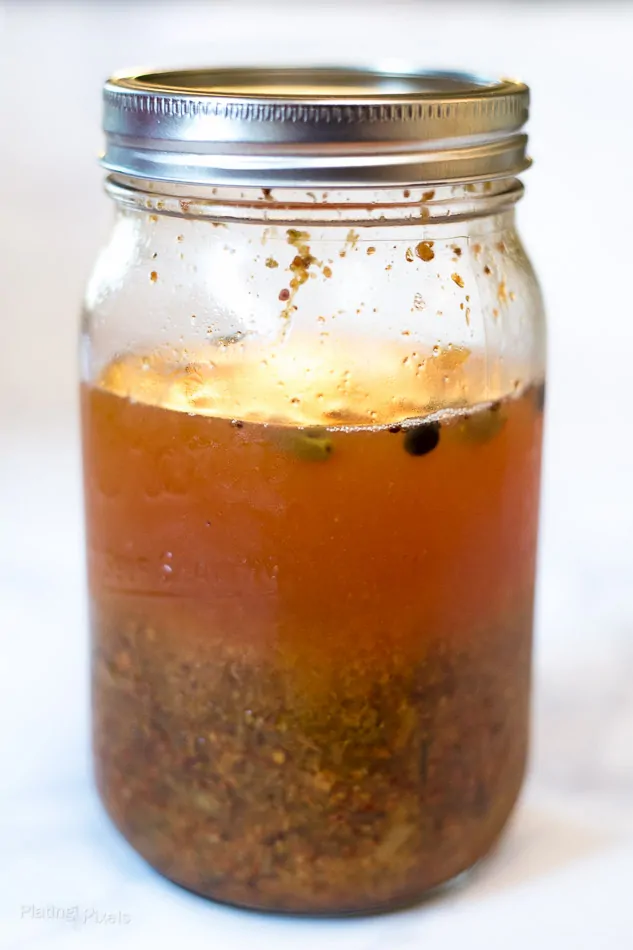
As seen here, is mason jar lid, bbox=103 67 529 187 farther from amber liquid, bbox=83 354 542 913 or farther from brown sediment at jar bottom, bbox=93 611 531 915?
brown sediment at jar bottom, bbox=93 611 531 915

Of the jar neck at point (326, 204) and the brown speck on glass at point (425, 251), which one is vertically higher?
the jar neck at point (326, 204)

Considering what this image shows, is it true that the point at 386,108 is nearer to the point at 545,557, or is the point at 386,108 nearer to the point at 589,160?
the point at 545,557

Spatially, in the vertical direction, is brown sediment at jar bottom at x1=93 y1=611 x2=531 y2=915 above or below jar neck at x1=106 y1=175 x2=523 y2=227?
below

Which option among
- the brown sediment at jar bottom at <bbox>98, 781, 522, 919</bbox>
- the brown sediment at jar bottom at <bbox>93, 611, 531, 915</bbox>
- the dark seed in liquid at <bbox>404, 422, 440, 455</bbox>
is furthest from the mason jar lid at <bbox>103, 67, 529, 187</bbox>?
the brown sediment at jar bottom at <bbox>98, 781, 522, 919</bbox>

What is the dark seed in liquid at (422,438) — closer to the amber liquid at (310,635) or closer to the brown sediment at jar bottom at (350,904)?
the amber liquid at (310,635)

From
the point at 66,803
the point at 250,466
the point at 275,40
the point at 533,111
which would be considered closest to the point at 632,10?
the point at 533,111

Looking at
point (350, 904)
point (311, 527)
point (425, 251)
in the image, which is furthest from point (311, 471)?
point (350, 904)

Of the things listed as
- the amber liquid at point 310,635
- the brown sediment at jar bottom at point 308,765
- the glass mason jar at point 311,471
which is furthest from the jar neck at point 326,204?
the brown sediment at jar bottom at point 308,765
